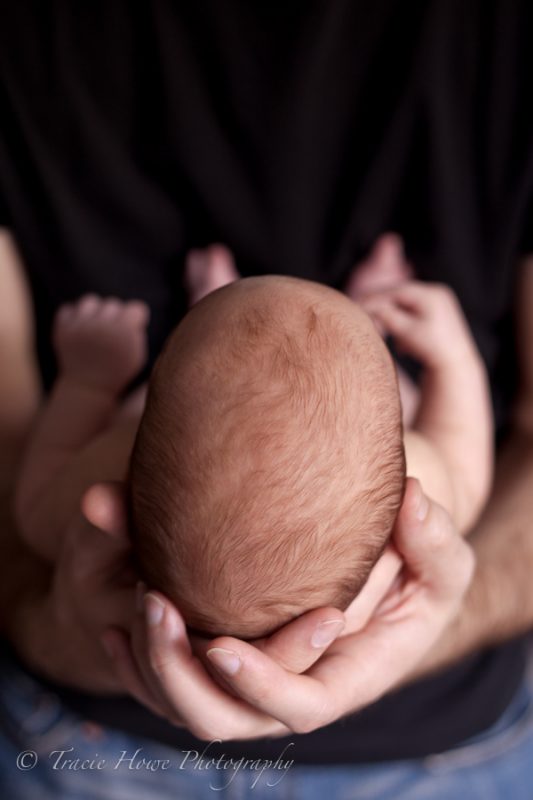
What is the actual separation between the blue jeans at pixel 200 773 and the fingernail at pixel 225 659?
396 mm

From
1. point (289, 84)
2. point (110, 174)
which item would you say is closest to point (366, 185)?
point (289, 84)

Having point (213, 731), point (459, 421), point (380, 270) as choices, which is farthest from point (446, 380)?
point (213, 731)

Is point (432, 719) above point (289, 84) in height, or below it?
below

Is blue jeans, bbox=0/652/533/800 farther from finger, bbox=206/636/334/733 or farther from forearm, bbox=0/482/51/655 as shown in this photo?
finger, bbox=206/636/334/733

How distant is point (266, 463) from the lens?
654 millimetres

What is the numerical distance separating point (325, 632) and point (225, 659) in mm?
91

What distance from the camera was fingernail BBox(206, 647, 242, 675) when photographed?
627 millimetres

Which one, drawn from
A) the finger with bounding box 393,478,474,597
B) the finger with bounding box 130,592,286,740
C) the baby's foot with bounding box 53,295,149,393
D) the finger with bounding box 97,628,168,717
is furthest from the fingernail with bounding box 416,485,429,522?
the baby's foot with bounding box 53,295,149,393

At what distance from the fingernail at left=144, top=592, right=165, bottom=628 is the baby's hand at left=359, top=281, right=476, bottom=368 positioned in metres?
0.53

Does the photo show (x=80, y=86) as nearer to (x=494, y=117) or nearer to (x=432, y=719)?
(x=494, y=117)

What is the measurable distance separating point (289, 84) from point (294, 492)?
24.6 inches

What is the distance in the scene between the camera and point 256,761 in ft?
3.16
